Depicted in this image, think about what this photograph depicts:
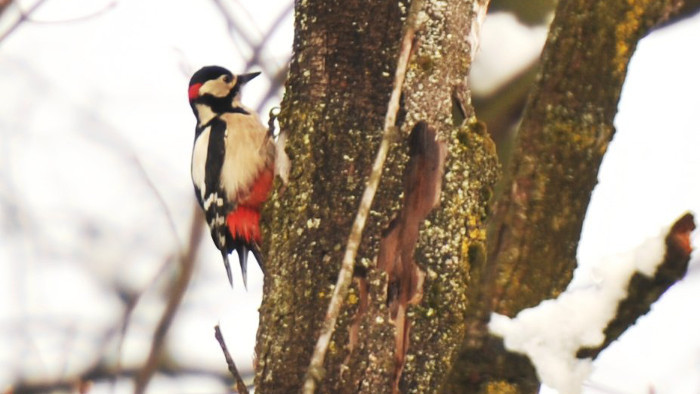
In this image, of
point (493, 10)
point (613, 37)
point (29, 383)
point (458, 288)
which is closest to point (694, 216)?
point (613, 37)

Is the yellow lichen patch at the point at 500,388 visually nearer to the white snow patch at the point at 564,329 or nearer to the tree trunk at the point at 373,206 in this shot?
the white snow patch at the point at 564,329

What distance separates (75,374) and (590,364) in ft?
13.8

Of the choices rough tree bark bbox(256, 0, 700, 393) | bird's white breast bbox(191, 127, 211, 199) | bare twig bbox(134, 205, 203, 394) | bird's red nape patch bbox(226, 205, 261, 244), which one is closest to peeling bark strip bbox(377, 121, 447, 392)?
rough tree bark bbox(256, 0, 700, 393)

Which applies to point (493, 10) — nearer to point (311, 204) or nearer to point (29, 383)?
point (311, 204)

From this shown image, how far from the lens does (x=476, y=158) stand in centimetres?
244

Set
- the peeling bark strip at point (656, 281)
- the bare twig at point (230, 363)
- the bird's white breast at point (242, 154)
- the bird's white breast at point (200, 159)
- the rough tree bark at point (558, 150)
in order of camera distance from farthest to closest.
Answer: the bird's white breast at point (200, 159) → the bird's white breast at point (242, 154) → the bare twig at point (230, 363) → the rough tree bark at point (558, 150) → the peeling bark strip at point (656, 281)

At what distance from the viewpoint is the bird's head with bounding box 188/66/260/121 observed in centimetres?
461

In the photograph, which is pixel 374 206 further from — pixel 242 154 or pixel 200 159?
pixel 200 159

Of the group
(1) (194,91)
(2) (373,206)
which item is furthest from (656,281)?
(1) (194,91)

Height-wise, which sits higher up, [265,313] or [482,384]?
[265,313]

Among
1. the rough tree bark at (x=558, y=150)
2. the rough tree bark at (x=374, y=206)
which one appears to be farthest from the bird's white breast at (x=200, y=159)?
the rough tree bark at (x=558, y=150)

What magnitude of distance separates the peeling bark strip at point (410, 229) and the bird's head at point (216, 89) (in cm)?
231

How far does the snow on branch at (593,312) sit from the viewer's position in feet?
4.17

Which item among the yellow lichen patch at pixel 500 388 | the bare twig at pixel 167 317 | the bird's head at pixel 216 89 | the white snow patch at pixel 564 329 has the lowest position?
the yellow lichen patch at pixel 500 388
